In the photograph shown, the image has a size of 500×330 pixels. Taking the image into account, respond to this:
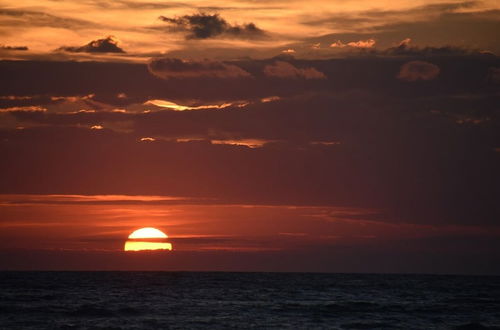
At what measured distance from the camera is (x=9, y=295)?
82.1 m

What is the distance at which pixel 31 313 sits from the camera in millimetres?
60781

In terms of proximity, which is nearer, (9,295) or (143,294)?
(9,295)

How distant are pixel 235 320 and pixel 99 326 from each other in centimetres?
1046

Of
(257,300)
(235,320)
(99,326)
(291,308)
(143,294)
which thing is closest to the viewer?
(99,326)

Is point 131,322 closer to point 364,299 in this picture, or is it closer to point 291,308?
point 291,308

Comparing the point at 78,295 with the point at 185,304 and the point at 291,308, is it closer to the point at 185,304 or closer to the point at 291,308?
the point at 185,304

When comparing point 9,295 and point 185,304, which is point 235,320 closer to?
point 185,304

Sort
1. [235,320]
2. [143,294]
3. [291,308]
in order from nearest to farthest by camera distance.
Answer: [235,320], [291,308], [143,294]

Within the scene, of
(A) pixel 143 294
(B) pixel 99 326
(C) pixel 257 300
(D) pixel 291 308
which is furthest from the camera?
(A) pixel 143 294

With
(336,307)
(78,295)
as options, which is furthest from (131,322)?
(78,295)

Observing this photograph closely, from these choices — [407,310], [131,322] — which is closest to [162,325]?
[131,322]

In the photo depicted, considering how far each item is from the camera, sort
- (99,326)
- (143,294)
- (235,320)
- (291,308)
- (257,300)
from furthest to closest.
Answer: (143,294) → (257,300) → (291,308) → (235,320) → (99,326)

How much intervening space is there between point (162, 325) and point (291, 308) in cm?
1969

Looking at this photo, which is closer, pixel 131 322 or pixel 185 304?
pixel 131 322
